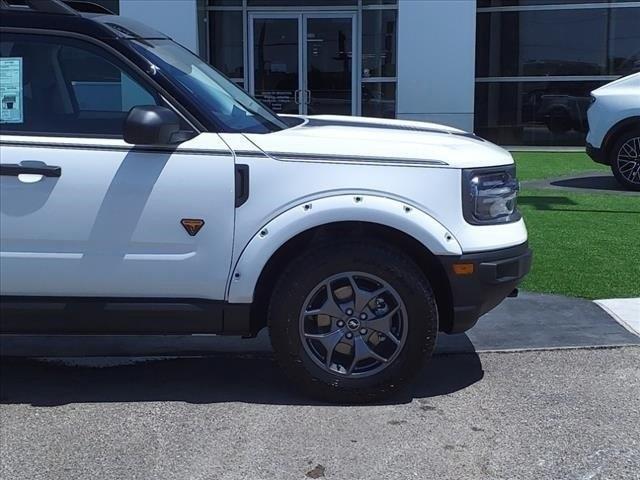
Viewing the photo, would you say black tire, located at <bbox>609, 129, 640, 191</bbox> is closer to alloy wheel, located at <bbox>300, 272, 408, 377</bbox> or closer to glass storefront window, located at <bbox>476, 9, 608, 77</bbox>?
glass storefront window, located at <bbox>476, 9, 608, 77</bbox>

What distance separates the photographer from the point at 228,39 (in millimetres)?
16562

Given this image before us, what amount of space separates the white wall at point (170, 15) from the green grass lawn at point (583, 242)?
767 centimetres

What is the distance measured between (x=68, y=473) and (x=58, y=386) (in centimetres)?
122

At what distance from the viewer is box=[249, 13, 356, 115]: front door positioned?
635 inches

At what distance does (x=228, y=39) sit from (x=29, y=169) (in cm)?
1304

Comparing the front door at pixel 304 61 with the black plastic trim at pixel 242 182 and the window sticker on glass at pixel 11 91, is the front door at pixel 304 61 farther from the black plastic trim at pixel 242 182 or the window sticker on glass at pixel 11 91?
the black plastic trim at pixel 242 182

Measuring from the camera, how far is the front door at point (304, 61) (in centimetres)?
1614

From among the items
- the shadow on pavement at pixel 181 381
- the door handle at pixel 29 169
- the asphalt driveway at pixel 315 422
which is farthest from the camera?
the shadow on pavement at pixel 181 381

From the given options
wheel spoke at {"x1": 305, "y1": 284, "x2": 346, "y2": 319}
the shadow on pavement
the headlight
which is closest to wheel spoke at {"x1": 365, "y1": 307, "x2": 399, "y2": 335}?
wheel spoke at {"x1": 305, "y1": 284, "x2": 346, "y2": 319}

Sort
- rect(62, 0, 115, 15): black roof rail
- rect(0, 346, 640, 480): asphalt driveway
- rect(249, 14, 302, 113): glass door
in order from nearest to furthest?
rect(0, 346, 640, 480): asphalt driveway → rect(62, 0, 115, 15): black roof rail → rect(249, 14, 302, 113): glass door

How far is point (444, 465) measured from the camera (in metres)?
3.71

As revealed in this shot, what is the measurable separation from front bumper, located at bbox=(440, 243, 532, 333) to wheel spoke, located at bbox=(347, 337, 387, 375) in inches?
16.6

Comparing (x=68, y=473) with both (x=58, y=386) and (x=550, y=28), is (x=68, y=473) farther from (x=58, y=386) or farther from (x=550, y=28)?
(x=550, y=28)

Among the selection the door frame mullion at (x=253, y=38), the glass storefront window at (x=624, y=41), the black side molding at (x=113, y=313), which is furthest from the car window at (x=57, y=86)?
the glass storefront window at (x=624, y=41)
